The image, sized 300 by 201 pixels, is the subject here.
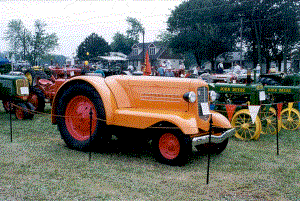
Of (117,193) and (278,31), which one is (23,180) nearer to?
(117,193)

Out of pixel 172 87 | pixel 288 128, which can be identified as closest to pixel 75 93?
pixel 172 87

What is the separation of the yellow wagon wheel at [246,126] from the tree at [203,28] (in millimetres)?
27753

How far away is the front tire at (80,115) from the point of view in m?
5.34

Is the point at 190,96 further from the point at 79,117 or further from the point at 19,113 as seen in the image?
the point at 19,113

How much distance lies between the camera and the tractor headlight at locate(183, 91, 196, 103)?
195 inches

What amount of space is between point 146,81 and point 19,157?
2381 mm

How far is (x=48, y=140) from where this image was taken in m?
6.63

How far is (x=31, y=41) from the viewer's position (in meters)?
57.8

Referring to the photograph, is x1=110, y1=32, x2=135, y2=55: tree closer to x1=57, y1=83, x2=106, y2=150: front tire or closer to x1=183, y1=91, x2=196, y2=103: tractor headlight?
x1=57, y1=83, x2=106, y2=150: front tire

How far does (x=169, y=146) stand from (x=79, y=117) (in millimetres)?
1743

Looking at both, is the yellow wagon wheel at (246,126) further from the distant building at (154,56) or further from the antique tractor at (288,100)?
the distant building at (154,56)

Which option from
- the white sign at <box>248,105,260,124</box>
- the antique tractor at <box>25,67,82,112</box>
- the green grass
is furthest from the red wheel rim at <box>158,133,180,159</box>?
the antique tractor at <box>25,67,82,112</box>

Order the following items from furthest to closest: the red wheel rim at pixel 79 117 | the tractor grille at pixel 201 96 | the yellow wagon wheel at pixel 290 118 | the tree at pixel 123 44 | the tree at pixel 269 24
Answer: the tree at pixel 123 44
the tree at pixel 269 24
the yellow wagon wheel at pixel 290 118
the red wheel rim at pixel 79 117
the tractor grille at pixel 201 96

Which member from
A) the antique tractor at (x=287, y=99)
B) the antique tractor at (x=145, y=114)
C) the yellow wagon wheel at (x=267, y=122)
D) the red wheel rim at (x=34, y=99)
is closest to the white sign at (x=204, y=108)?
the antique tractor at (x=145, y=114)
